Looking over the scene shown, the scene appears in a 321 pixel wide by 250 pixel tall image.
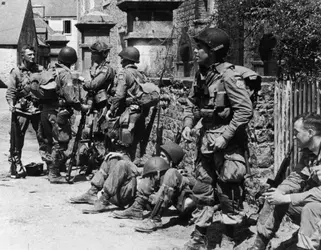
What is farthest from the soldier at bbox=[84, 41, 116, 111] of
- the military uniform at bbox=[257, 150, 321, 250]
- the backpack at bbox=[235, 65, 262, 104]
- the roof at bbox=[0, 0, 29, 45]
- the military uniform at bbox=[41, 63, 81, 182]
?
the roof at bbox=[0, 0, 29, 45]

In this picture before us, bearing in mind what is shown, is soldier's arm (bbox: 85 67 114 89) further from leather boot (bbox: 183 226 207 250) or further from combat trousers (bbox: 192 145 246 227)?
leather boot (bbox: 183 226 207 250)

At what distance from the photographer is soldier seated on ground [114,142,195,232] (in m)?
6.64

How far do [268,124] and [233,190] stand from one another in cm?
145

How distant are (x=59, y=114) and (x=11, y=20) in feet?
141

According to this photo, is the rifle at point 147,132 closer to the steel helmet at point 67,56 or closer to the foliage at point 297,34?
the steel helmet at point 67,56

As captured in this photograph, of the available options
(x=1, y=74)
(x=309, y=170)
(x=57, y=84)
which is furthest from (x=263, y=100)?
(x=1, y=74)

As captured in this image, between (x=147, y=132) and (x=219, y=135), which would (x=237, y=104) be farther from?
(x=147, y=132)

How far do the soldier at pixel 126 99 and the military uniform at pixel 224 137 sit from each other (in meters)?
2.81

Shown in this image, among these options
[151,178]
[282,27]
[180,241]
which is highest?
[282,27]

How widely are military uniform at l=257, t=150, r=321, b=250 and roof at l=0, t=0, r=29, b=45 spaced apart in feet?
145

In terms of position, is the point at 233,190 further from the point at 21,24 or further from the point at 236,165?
the point at 21,24

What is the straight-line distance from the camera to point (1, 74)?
47.2m

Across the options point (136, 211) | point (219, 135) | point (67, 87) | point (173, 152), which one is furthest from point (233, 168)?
point (67, 87)

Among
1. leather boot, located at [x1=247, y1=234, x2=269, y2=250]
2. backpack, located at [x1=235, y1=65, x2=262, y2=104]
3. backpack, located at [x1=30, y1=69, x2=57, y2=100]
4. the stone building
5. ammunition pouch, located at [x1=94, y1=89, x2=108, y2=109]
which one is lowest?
leather boot, located at [x1=247, y1=234, x2=269, y2=250]
